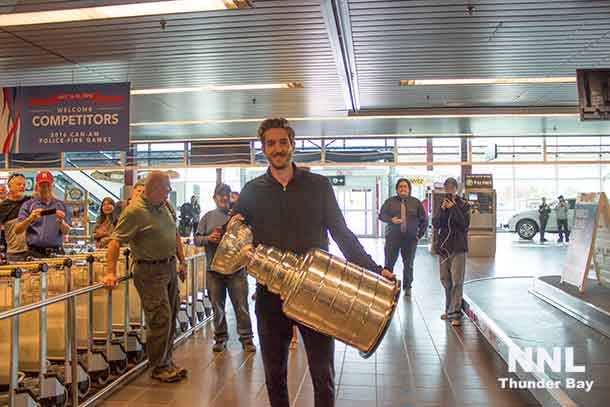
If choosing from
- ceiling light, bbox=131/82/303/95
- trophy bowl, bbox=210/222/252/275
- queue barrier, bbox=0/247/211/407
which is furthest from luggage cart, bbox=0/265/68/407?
ceiling light, bbox=131/82/303/95

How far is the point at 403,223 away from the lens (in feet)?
24.1

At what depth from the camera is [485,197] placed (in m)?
13.2

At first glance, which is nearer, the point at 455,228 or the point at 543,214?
the point at 455,228

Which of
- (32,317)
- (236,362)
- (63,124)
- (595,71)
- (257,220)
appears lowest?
(236,362)

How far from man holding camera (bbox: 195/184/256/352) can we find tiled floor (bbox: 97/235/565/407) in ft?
0.49

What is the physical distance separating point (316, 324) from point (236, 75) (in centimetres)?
679

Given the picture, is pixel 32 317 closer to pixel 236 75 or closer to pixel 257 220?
pixel 257 220

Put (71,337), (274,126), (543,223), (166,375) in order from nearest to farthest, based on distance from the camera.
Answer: (274,126) → (71,337) → (166,375) → (543,223)

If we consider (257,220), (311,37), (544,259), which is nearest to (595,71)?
(311,37)

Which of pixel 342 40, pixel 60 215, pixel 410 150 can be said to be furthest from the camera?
pixel 410 150

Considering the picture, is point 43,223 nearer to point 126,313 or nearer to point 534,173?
point 126,313

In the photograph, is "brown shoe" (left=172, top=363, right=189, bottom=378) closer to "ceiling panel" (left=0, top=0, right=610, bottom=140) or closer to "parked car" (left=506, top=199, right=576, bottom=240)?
"ceiling panel" (left=0, top=0, right=610, bottom=140)

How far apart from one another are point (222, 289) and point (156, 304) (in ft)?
3.91

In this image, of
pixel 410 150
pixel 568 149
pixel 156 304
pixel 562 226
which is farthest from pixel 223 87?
pixel 562 226
